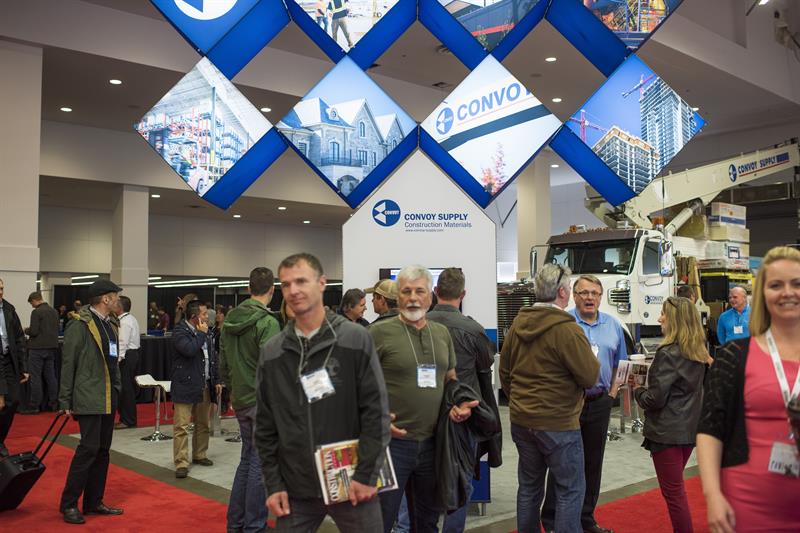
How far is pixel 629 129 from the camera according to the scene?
629 cm

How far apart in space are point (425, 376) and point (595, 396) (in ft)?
4.71

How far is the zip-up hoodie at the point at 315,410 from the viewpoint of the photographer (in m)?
2.39

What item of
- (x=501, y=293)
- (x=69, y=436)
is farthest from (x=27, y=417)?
(x=501, y=293)

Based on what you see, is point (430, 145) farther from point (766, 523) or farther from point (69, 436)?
point (69, 436)

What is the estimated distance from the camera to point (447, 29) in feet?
20.8

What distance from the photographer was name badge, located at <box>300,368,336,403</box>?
7.82 ft

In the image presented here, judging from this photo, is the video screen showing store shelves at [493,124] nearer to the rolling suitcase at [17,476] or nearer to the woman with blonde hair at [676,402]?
the woman with blonde hair at [676,402]

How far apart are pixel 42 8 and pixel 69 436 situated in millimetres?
5515

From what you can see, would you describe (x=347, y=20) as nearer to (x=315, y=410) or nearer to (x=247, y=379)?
(x=247, y=379)

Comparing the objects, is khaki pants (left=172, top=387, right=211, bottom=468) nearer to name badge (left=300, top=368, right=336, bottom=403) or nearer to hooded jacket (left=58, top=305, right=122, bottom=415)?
hooded jacket (left=58, top=305, right=122, bottom=415)

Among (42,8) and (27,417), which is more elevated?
(42,8)

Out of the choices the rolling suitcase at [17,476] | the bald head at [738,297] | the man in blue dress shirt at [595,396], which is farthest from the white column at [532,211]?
the rolling suitcase at [17,476]

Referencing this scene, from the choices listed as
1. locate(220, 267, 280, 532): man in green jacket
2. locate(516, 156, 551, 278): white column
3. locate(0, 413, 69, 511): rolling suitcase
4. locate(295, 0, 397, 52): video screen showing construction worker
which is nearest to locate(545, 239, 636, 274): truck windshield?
locate(516, 156, 551, 278): white column

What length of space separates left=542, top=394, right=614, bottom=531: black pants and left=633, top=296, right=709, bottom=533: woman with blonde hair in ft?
0.94
